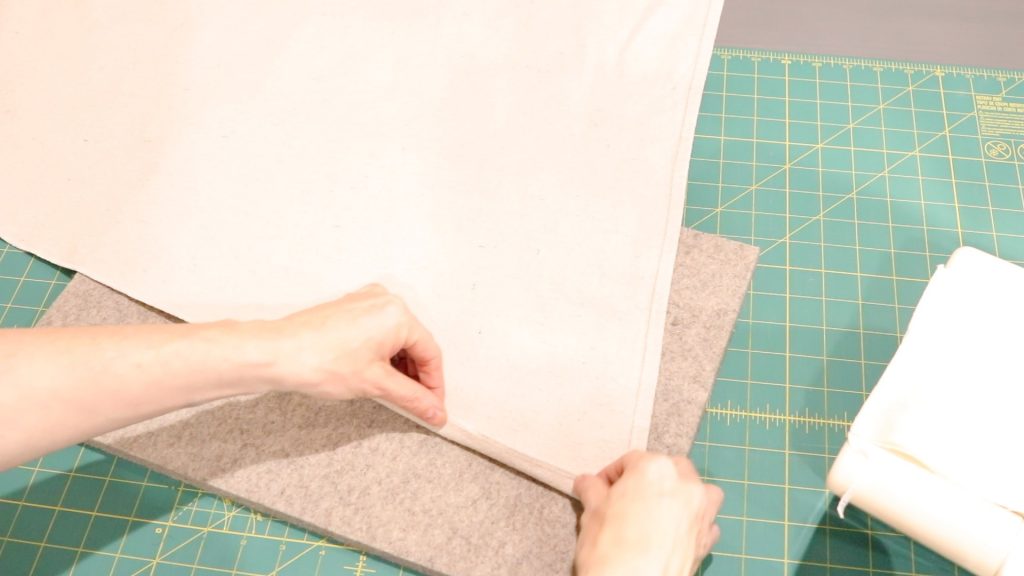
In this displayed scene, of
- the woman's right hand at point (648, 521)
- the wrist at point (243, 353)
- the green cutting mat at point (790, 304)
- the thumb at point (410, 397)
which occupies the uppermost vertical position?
the wrist at point (243, 353)

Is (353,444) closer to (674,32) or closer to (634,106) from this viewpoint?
(634,106)

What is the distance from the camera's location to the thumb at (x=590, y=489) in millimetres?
766

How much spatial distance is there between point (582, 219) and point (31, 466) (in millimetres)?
825

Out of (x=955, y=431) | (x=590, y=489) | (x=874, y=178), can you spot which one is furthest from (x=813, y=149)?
(x=590, y=489)

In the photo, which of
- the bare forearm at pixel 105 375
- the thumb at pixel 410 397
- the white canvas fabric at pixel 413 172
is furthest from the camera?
the white canvas fabric at pixel 413 172

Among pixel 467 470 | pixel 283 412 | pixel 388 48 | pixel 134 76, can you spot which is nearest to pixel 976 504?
pixel 467 470

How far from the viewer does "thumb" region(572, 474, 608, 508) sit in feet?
2.51

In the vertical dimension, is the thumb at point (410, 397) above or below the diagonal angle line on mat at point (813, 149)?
above

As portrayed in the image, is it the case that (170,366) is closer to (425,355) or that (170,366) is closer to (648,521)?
(425,355)

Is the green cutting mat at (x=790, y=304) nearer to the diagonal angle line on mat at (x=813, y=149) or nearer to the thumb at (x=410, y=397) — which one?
the diagonal angle line on mat at (x=813, y=149)

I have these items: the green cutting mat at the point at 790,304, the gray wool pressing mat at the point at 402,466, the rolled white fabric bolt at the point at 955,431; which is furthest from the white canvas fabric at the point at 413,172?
the rolled white fabric bolt at the point at 955,431

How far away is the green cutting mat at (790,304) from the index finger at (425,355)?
0.26 m

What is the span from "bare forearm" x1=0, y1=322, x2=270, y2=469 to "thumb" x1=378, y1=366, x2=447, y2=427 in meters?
0.12

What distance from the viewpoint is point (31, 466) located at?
40.5 inches
